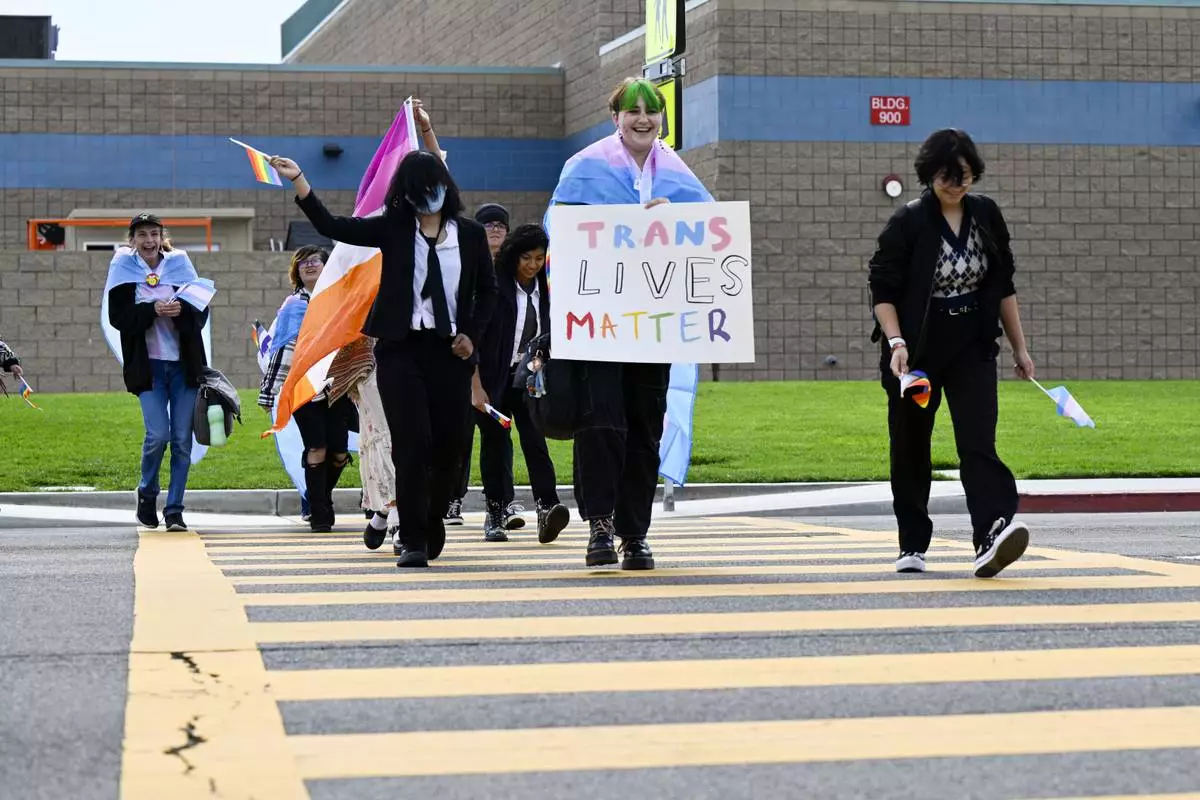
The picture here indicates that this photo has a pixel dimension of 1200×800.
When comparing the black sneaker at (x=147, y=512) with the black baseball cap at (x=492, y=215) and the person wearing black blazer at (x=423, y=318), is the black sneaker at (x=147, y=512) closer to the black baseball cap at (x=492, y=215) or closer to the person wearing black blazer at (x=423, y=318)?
the black baseball cap at (x=492, y=215)

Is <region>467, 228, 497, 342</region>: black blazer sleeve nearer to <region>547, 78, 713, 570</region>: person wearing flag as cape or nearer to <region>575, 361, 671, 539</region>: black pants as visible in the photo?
<region>547, 78, 713, 570</region>: person wearing flag as cape

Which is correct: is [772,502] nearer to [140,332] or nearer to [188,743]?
[140,332]

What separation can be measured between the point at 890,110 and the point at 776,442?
13109 millimetres

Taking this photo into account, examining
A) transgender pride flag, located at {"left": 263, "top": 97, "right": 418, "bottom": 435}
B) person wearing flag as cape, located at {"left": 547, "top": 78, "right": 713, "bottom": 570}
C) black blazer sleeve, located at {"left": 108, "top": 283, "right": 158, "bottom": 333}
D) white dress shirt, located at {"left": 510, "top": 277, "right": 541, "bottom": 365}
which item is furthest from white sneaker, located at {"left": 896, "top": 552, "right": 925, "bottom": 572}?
black blazer sleeve, located at {"left": 108, "top": 283, "right": 158, "bottom": 333}

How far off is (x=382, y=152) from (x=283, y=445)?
4.54 metres

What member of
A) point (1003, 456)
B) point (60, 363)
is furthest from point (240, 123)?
point (1003, 456)

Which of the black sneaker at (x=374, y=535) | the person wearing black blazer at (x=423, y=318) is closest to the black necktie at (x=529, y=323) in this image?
the black sneaker at (x=374, y=535)

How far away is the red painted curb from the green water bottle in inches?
255

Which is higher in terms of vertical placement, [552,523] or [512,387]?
[512,387]

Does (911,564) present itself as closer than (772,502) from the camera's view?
Yes

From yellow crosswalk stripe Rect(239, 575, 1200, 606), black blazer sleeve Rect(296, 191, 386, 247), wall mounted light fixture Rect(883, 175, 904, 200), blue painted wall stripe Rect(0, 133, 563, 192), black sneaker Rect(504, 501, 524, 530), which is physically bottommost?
black sneaker Rect(504, 501, 524, 530)

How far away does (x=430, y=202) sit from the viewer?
898 centimetres

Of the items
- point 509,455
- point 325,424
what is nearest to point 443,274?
point 509,455

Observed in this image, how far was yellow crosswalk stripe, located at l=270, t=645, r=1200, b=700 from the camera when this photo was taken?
5531 mm
